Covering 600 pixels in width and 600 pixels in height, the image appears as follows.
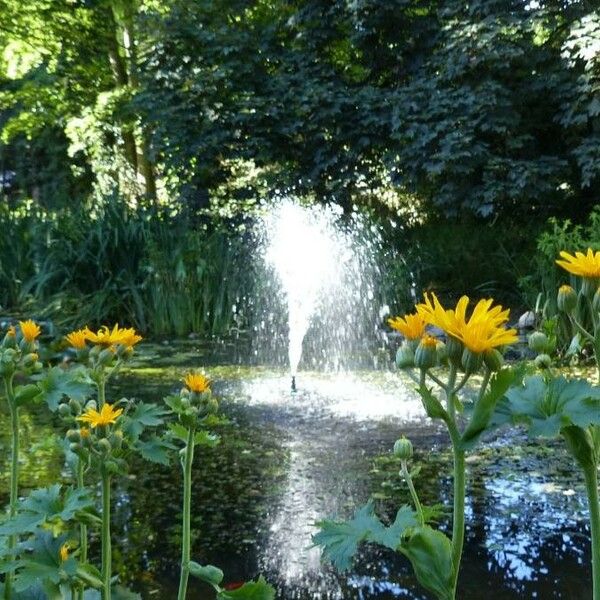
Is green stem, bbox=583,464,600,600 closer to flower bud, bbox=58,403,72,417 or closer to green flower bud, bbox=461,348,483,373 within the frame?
green flower bud, bbox=461,348,483,373

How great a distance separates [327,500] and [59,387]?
1345 millimetres

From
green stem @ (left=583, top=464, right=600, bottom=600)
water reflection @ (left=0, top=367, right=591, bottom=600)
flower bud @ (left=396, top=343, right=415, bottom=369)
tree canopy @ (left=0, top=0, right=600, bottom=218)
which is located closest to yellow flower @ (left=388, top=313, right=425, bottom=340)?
flower bud @ (left=396, top=343, right=415, bottom=369)

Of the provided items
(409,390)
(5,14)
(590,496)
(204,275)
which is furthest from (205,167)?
(590,496)

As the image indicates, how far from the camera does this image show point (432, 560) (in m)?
0.81

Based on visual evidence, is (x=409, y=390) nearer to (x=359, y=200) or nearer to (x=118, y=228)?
(x=118, y=228)

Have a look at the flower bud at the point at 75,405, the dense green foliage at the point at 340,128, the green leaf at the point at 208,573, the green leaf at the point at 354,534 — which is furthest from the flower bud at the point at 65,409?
the dense green foliage at the point at 340,128

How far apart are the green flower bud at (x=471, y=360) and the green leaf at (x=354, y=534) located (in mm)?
180

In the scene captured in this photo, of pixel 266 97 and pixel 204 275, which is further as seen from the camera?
pixel 266 97

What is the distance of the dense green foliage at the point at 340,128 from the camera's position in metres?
6.78

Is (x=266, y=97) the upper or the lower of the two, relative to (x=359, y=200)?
upper

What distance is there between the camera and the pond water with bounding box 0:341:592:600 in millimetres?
1977

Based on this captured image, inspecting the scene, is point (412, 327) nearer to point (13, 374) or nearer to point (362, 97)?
point (13, 374)

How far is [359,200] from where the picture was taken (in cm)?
884

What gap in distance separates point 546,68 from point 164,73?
3533mm
